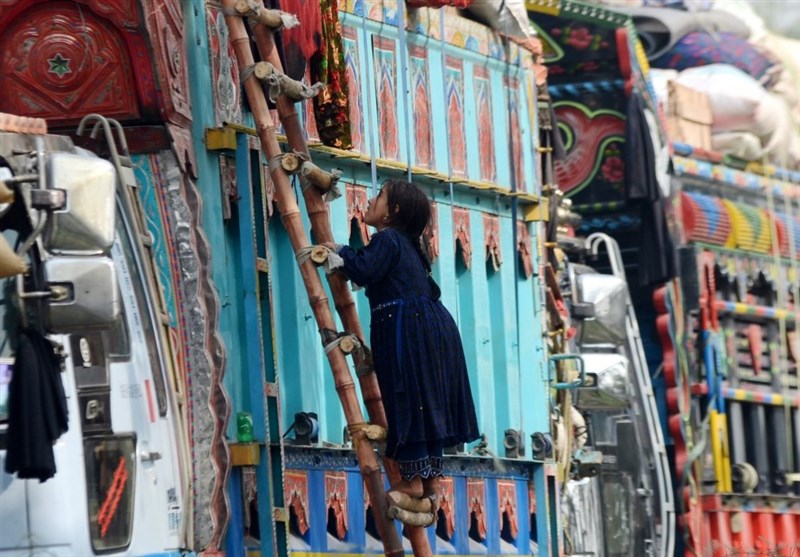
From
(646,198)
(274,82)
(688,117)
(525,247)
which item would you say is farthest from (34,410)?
(688,117)

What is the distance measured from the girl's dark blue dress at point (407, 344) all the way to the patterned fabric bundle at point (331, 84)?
1994mm

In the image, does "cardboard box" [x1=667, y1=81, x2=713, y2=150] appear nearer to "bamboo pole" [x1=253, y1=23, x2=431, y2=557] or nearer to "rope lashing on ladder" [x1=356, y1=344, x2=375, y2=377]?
"bamboo pole" [x1=253, y1=23, x2=431, y2=557]

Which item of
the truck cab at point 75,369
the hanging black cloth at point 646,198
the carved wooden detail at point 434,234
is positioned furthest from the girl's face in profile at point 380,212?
the hanging black cloth at point 646,198

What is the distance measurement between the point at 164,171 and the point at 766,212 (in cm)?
1558

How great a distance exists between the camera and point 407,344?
8656mm

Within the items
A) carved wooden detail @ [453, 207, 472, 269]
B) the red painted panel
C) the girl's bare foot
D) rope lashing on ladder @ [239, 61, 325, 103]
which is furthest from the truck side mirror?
carved wooden detail @ [453, 207, 472, 269]

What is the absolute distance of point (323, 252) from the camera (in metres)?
8.62

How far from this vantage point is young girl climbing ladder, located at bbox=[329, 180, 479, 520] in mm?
8633

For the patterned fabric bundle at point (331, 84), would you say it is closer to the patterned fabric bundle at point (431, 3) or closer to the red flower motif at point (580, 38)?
the patterned fabric bundle at point (431, 3)

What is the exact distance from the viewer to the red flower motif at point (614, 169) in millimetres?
21891

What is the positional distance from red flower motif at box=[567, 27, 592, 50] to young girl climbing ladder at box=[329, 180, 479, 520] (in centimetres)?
1320

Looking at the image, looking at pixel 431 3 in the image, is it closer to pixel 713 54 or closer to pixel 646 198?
pixel 646 198

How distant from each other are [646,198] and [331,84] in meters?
11.0

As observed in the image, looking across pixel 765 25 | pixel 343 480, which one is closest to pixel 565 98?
pixel 765 25
